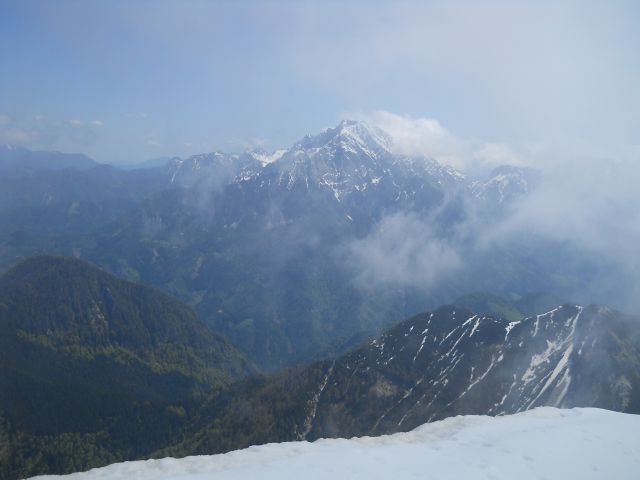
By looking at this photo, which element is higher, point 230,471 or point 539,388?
point 230,471

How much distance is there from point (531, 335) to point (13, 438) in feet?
527

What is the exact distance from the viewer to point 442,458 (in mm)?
15914

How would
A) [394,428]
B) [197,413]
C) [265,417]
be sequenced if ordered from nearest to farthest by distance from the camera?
[394,428] < [265,417] < [197,413]

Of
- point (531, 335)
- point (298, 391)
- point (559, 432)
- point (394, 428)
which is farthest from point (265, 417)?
point (559, 432)

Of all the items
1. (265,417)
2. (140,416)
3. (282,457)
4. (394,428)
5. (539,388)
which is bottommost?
(140,416)

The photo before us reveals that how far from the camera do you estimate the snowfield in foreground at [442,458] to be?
14664mm

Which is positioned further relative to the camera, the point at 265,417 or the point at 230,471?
the point at 265,417

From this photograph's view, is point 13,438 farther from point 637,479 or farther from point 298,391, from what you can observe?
point 637,479

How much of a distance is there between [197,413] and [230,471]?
6379 inches

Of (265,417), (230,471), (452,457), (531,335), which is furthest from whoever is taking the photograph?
(265,417)

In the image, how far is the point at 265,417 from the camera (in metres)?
128

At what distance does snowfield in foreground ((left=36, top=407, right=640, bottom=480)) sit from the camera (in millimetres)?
14664

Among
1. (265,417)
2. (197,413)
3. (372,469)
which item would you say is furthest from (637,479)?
(197,413)

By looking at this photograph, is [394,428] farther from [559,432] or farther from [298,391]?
[559,432]
